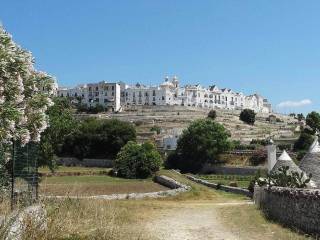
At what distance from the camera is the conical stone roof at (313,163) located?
81.3ft

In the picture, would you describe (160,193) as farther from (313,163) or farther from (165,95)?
(165,95)

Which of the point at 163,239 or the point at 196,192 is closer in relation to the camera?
the point at 163,239

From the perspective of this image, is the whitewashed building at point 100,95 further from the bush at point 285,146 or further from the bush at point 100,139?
the bush at point 100,139

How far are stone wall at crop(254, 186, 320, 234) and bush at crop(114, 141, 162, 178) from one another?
144 feet

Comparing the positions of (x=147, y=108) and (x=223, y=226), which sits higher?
(x=147, y=108)

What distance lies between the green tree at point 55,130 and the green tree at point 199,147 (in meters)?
51.3

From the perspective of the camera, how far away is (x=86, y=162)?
86688mm

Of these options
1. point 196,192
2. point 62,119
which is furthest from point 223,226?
point 196,192

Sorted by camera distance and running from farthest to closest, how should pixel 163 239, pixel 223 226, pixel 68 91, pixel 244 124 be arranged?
pixel 68 91, pixel 244 124, pixel 223 226, pixel 163 239

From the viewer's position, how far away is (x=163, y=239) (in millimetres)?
14227

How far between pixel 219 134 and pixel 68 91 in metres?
113

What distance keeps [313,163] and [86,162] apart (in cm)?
6427

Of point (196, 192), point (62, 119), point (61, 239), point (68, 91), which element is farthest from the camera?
point (68, 91)

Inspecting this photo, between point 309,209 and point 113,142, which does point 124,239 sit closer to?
point 309,209
